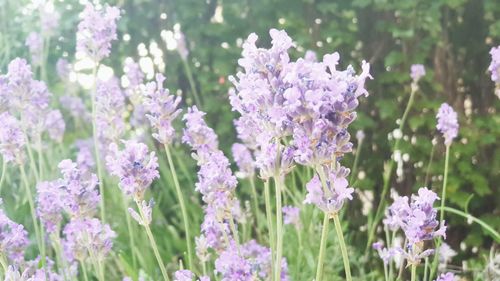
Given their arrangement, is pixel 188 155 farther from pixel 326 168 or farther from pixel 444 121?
pixel 326 168

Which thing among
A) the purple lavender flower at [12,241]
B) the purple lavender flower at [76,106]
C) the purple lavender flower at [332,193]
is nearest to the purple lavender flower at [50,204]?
the purple lavender flower at [12,241]

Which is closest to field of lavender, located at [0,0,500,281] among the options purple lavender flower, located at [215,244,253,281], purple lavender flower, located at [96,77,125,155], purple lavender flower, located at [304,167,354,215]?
purple lavender flower, located at [96,77,125,155]

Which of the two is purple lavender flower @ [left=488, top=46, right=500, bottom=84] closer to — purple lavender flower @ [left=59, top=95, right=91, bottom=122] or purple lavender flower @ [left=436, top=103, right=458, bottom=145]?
purple lavender flower @ [left=436, top=103, right=458, bottom=145]

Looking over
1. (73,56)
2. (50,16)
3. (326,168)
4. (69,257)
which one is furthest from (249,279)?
(73,56)

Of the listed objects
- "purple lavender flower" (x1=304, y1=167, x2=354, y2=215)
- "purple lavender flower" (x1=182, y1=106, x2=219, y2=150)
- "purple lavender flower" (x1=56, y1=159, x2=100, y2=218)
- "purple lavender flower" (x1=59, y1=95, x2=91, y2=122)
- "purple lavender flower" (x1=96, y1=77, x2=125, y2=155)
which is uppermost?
"purple lavender flower" (x1=59, y1=95, x2=91, y2=122)

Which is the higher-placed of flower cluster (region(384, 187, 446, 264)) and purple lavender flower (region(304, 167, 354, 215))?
purple lavender flower (region(304, 167, 354, 215))
